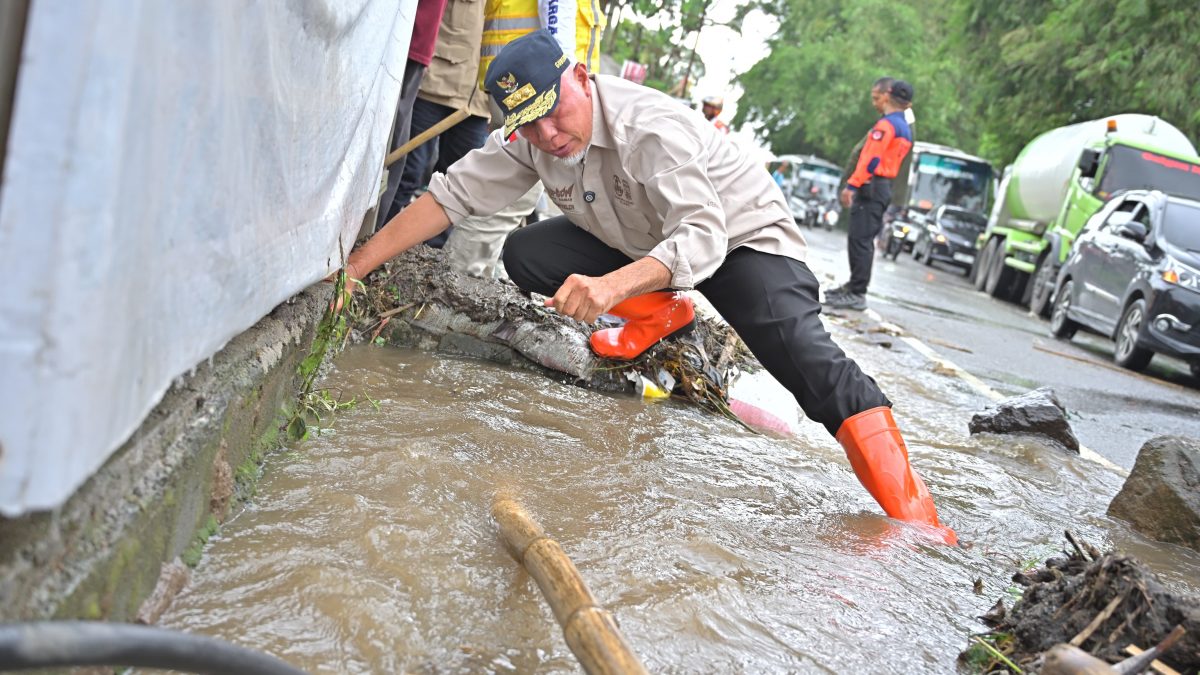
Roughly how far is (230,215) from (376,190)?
6.87 feet

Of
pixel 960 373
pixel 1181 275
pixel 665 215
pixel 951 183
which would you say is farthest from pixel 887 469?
pixel 951 183

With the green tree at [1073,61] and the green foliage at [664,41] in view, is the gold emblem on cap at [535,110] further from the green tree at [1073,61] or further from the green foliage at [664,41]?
the green foliage at [664,41]

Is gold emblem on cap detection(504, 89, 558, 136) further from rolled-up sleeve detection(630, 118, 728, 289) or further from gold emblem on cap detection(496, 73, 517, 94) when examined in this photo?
rolled-up sleeve detection(630, 118, 728, 289)

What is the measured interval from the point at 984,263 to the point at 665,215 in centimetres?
1761

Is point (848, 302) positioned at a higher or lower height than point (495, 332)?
lower

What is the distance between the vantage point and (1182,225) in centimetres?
1080

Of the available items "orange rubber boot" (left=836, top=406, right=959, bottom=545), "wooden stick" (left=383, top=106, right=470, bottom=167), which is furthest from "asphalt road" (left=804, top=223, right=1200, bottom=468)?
"wooden stick" (left=383, top=106, right=470, bottom=167)

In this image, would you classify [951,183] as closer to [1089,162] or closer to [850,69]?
[1089,162]

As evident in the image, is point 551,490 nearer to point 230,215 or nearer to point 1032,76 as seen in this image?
point 230,215

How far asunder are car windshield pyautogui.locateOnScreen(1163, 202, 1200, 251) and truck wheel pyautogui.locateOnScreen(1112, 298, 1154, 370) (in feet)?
2.55

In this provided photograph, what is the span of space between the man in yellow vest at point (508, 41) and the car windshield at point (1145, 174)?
11.3 metres

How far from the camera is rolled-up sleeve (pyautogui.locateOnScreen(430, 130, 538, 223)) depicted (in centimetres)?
375

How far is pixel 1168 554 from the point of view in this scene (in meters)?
3.60

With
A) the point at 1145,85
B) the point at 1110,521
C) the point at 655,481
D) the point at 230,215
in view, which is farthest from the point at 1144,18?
the point at 230,215
